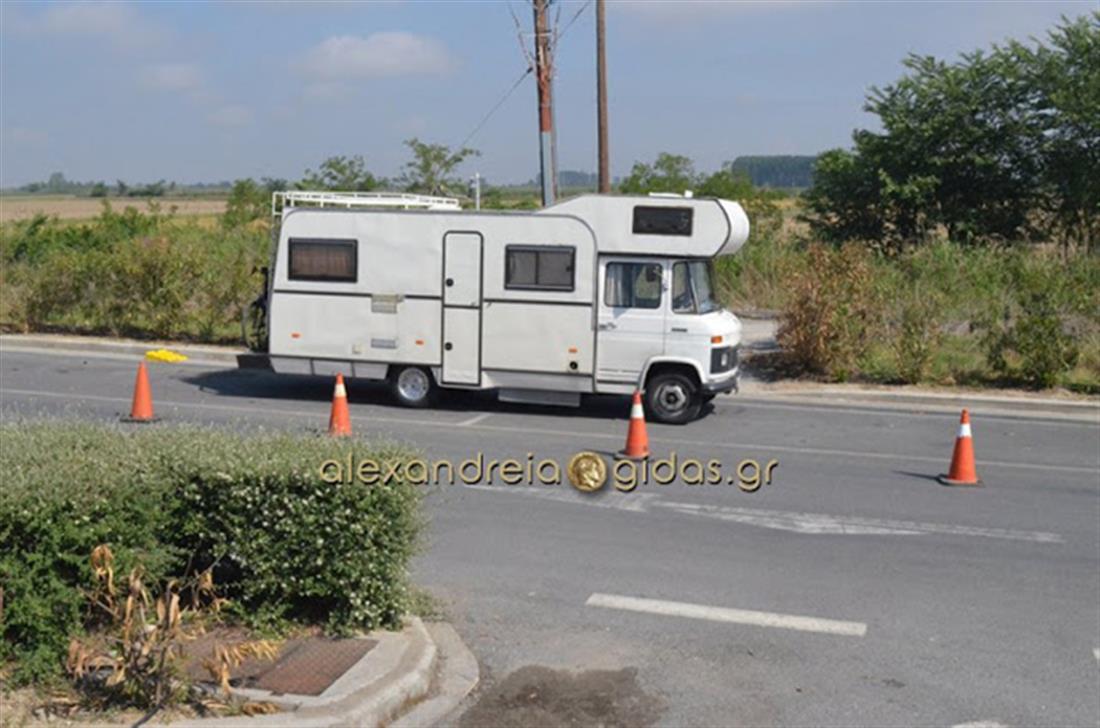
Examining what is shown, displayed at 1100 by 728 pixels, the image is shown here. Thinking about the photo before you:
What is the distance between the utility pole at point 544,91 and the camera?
23.8 m

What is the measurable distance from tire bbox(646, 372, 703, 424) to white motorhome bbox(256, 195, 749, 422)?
0.02 metres

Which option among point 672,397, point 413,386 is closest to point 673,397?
point 672,397

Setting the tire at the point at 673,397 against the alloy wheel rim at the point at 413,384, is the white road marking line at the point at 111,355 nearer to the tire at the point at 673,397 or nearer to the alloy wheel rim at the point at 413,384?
the alloy wheel rim at the point at 413,384

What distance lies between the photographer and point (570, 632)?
740cm

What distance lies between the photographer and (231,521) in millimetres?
6574

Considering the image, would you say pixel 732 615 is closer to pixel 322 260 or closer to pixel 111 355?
pixel 322 260

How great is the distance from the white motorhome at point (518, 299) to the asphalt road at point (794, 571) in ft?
2.61

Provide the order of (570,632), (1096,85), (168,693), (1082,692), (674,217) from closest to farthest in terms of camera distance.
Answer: (168,693)
(1082,692)
(570,632)
(674,217)
(1096,85)

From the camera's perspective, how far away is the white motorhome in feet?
50.2

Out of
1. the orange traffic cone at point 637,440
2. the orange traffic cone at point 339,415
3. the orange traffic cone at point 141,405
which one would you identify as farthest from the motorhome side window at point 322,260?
the orange traffic cone at point 637,440

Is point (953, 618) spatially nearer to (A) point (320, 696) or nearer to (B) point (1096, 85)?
(A) point (320, 696)

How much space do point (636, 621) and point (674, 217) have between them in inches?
325

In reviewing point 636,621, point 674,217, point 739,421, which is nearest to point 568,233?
point 674,217

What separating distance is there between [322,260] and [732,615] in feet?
32.0
